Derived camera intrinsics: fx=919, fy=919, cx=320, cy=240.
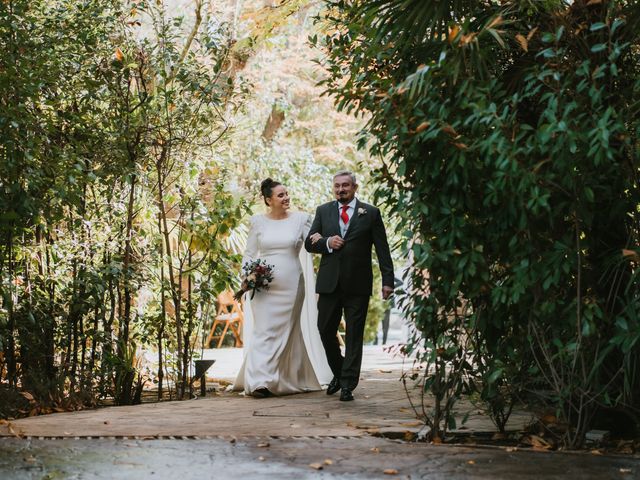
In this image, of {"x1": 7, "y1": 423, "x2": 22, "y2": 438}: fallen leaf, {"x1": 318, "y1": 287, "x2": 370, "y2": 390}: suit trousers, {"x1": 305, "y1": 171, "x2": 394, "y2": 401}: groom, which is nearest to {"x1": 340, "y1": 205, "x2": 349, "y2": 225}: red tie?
{"x1": 305, "y1": 171, "x2": 394, "y2": 401}: groom

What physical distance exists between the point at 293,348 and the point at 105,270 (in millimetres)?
2325

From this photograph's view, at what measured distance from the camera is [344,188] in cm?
848

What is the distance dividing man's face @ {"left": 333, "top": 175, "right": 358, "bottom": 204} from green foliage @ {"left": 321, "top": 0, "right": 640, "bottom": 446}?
93.8 inches

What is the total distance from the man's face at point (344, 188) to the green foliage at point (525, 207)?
93.8 inches

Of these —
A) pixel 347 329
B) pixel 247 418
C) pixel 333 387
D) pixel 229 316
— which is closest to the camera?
pixel 247 418

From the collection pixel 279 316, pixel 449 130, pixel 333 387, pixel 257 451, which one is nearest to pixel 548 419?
pixel 257 451

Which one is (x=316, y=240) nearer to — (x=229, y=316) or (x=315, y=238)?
(x=315, y=238)

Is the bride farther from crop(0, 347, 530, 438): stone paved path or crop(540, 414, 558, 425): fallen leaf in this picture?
crop(540, 414, 558, 425): fallen leaf

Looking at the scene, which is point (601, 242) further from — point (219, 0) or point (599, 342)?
point (219, 0)

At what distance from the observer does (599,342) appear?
211 inches

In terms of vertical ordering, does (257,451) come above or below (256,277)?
below

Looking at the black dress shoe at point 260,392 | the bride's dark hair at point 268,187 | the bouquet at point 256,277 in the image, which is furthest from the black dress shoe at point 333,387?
the bride's dark hair at point 268,187

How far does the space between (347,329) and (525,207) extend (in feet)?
10.6

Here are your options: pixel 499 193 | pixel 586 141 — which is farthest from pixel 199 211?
pixel 586 141
